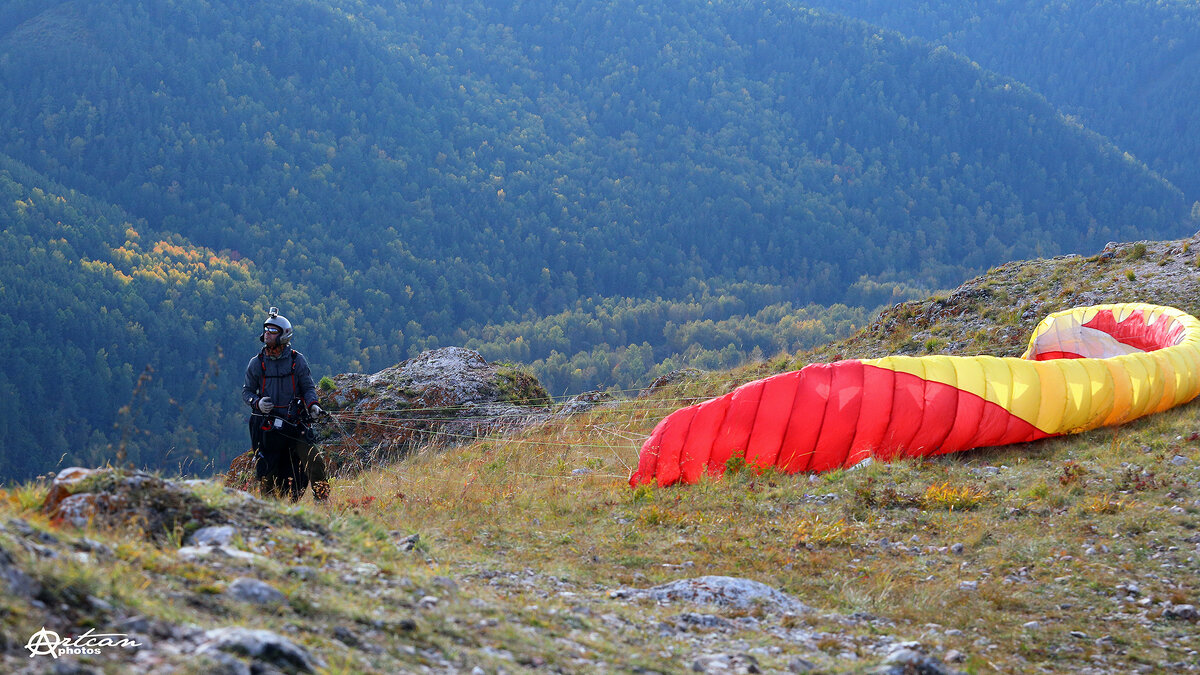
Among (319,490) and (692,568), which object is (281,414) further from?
(692,568)

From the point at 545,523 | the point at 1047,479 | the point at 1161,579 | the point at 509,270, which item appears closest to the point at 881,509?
the point at 1047,479

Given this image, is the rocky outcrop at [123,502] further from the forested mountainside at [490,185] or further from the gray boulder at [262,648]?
the forested mountainside at [490,185]

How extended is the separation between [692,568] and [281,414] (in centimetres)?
408

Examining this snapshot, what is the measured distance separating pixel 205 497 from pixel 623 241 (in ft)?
401

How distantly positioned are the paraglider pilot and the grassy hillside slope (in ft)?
2.30

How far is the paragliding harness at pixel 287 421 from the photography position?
25.3 feet

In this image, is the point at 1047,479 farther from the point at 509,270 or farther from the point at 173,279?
the point at 509,270

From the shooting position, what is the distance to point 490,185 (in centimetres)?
12838

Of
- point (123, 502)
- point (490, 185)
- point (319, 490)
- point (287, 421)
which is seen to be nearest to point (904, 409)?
point (319, 490)

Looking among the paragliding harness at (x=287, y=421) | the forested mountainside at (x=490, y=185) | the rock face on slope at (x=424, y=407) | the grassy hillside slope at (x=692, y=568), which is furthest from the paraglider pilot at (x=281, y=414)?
the forested mountainside at (x=490, y=185)

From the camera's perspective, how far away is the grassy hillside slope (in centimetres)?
334

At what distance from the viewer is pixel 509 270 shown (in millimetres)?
115562

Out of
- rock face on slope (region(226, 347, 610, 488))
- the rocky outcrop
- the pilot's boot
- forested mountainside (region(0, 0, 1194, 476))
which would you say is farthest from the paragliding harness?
forested mountainside (region(0, 0, 1194, 476))

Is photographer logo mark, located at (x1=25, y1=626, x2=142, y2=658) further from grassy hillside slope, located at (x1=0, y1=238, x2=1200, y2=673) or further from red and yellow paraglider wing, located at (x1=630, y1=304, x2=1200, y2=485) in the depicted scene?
red and yellow paraglider wing, located at (x1=630, y1=304, x2=1200, y2=485)
